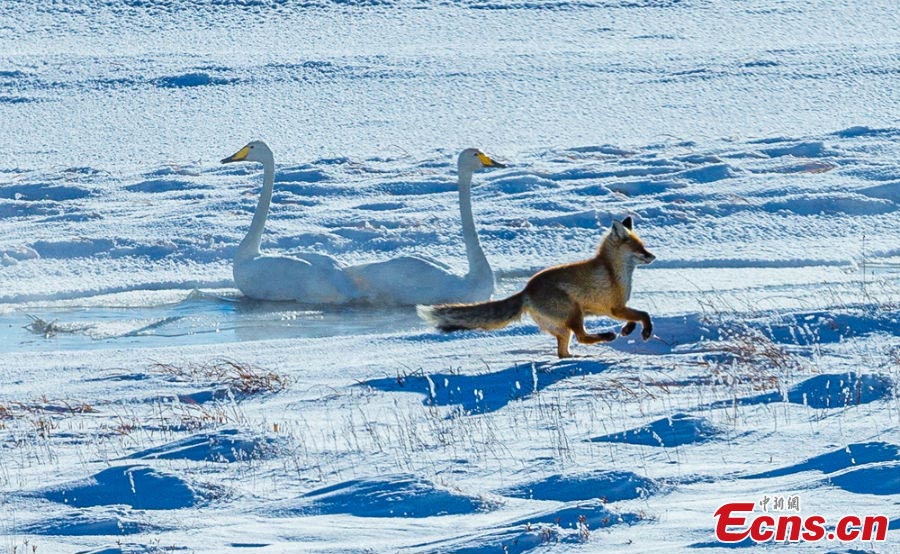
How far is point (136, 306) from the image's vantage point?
32.1ft

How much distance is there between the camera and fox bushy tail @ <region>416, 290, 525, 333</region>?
269 inches

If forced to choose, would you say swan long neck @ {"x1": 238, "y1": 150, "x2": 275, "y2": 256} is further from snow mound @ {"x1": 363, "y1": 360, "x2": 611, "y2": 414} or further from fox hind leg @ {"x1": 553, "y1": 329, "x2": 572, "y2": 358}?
snow mound @ {"x1": 363, "y1": 360, "x2": 611, "y2": 414}

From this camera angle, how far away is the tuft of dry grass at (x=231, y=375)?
6199 mm

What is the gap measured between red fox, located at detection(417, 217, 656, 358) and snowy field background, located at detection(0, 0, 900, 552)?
0.18 metres

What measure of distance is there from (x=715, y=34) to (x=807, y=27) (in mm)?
1875

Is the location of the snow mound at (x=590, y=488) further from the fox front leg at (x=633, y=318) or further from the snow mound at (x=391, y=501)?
the fox front leg at (x=633, y=318)

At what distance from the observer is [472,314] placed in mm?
6844

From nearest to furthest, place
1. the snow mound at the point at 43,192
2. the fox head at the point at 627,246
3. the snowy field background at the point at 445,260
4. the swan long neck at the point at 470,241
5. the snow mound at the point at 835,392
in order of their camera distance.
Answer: the snowy field background at the point at 445,260 < the snow mound at the point at 835,392 < the fox head at the point at 627,246 < the swan long neck at the point at 470,241 < the snow mound at the point at 43,192

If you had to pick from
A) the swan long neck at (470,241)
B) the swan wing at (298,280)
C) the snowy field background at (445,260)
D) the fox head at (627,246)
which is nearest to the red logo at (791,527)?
the snowy field background at (445,260)

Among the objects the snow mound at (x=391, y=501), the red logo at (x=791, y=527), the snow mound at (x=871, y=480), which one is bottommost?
the snow mound at (x=391, y=501)

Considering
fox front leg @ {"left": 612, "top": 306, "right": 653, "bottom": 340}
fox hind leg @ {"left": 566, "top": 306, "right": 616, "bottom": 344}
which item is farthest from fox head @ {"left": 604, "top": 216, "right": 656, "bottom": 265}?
fox hind leg @ {"left": 566, "top": 306, "right": 616, "bottom": 344}

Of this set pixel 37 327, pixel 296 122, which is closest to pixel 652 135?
pixel 296 122

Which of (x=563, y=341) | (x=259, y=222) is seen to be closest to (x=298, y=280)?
(x=259, y=222)

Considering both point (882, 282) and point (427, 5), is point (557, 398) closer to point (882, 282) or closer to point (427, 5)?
point (882, 282)
